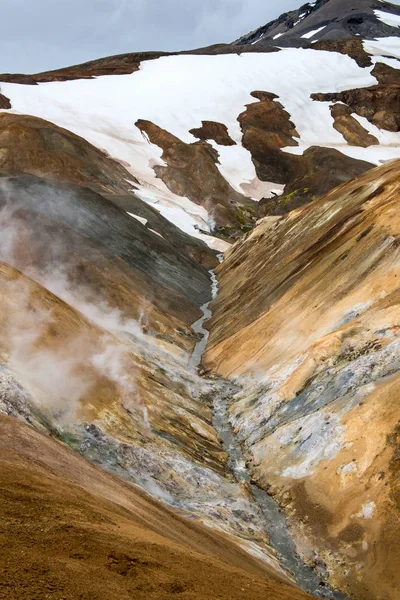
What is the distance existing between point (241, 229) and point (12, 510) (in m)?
105

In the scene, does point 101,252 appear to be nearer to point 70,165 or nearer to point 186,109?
A: point 70,165

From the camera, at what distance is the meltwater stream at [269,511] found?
26438 millimetres

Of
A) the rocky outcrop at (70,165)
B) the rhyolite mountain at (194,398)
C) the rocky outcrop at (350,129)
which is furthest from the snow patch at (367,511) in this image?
the rocky outcrop at (350,129)

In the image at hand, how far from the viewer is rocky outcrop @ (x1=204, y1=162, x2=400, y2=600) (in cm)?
2806

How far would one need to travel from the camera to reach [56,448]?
2647 centimetres

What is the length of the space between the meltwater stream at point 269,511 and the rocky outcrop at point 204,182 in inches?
→ 2907

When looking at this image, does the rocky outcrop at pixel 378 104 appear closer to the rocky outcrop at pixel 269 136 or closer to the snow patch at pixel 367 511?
the rocky outcrop at pixel 269 136

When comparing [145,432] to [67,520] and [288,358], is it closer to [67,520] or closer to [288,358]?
[288,358]

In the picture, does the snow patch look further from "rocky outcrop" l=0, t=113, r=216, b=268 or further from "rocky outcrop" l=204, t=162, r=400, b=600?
"rocky outcrop" l=0, t=113, r=216, b=268

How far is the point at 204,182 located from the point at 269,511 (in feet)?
355

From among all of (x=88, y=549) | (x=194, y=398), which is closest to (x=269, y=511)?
(x=194, y=398)

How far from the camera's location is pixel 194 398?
1801 inches

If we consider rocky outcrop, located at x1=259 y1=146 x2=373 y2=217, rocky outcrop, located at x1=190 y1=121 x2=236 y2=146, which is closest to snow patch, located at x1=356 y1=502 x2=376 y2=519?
rocky outcrop, located at x1=259 y1=146 x2=373 y2=217

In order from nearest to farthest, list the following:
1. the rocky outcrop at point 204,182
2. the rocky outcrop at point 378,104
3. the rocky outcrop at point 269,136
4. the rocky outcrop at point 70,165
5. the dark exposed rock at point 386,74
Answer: the rocky outcrop at point 70,165
the rocky outcrop at point 204,182
the rocky outcrop at point 269,136
the rocky outcrop at point 378,104
the dark exposed rock at point 386,74
